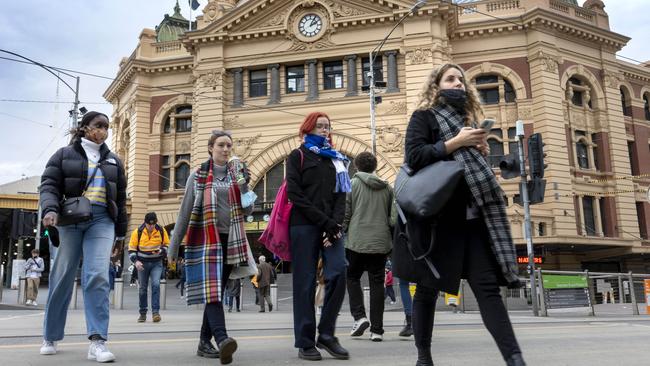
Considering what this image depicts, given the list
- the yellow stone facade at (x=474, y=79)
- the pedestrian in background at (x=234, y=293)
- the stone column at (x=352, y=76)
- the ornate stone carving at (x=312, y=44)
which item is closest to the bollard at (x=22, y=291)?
the pedestrian in background at (x=234, y=293)

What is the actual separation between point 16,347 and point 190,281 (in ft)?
6.98

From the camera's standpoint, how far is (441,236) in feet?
11.6

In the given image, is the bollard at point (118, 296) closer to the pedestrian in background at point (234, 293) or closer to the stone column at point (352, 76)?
the pedestrian in background at point (234, 293)

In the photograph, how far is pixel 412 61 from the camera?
100ft

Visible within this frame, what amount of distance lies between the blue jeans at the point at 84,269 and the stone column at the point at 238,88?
28.8 m

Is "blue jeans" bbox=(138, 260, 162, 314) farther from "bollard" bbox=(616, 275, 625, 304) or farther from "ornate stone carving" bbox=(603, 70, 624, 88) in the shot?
"ornate stone carving" bbox=(603, 70, 624, 88)

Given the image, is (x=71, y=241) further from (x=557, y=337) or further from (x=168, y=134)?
(x=168, y=134)

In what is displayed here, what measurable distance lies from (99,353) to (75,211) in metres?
1.18

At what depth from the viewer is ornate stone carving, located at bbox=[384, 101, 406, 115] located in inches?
1204

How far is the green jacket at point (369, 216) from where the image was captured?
6.55m

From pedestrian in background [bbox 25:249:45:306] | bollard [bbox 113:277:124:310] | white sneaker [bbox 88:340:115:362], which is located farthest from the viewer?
pedestrian in background [bbox 25:249:45:306]

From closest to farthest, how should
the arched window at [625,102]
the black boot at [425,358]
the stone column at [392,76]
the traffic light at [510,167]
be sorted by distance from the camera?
1. the black boot at [425,358]
2. the traffic light at [510,167]
3. the stone column at [392,76]
4. the arched window at [625,102]

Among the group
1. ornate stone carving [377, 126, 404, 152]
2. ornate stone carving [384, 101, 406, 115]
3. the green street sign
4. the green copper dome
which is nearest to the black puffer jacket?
the green street sign

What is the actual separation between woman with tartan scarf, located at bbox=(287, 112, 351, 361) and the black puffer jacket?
1.60 m
